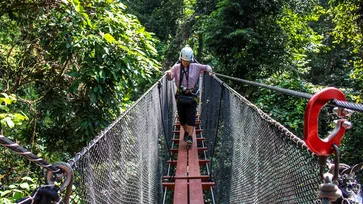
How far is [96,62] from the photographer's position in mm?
2863

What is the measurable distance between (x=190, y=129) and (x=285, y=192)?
2.59 meters

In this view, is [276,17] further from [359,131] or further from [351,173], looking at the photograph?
[351,173]

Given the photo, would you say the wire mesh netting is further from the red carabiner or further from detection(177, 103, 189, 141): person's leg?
detection(177, 103, 189, 141): person's leg

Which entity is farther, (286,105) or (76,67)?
(286,105)

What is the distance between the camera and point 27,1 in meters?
3.25

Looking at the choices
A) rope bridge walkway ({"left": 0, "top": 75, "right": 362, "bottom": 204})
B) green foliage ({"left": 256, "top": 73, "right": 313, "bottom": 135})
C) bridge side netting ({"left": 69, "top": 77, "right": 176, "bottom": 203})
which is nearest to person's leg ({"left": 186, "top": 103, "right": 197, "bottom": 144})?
rope bridge walkway ({"left": 0, "top": 75, "right": 362, "bottom": 204})

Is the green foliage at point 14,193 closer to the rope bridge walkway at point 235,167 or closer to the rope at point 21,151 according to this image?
the rope bridge walkway at point 235,167

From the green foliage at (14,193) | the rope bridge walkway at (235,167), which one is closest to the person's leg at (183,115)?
the rope bridge walkway at (235,167)

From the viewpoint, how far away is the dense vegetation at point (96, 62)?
2.89 m

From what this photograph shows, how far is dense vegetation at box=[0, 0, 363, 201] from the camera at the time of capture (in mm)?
2893

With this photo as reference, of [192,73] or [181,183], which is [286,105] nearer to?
[192,73]

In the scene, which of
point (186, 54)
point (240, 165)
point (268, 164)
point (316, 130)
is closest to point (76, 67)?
point (186, 54)

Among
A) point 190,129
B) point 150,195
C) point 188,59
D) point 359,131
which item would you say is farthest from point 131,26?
point 359,131

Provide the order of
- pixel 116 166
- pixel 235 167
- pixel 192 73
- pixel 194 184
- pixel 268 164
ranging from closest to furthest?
pixel 268 164 → pixel 116 166 → pixel 235 167 → pixel 194 184 → pixel 192 73
